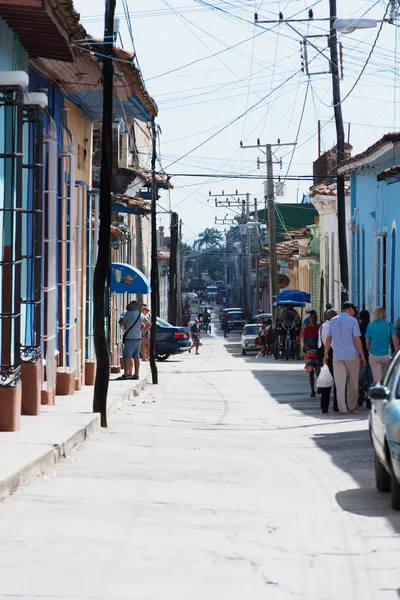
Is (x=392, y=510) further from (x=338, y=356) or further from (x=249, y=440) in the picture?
(x=338, y=356)

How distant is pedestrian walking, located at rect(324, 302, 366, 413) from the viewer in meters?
17.1

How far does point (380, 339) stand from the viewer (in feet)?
58.0

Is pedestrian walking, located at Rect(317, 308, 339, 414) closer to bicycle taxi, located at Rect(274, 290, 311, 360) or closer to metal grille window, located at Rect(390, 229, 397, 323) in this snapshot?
metal grille window, located at Rect(390, 229, 397, 323)

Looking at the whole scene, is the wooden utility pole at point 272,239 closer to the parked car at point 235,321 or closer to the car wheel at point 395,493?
the parked car at point 235,321

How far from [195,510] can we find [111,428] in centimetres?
663

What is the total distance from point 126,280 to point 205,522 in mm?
17457

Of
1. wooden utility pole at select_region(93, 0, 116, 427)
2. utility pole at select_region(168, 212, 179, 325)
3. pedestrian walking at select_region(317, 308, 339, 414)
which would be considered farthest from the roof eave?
utility pole at select_region(168, 212, 179, 325)

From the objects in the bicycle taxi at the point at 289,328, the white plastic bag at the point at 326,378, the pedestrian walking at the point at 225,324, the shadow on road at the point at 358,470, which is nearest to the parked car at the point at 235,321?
the pedestrian walking at the point at 225,324

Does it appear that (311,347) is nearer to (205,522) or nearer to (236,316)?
(205,522)

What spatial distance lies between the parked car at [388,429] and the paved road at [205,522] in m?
0.20

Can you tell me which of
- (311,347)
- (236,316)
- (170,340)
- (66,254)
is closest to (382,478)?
(66,254)

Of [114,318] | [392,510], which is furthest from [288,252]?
[392,510]

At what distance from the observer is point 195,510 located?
8648mm

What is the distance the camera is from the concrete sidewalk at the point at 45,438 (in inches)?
372
